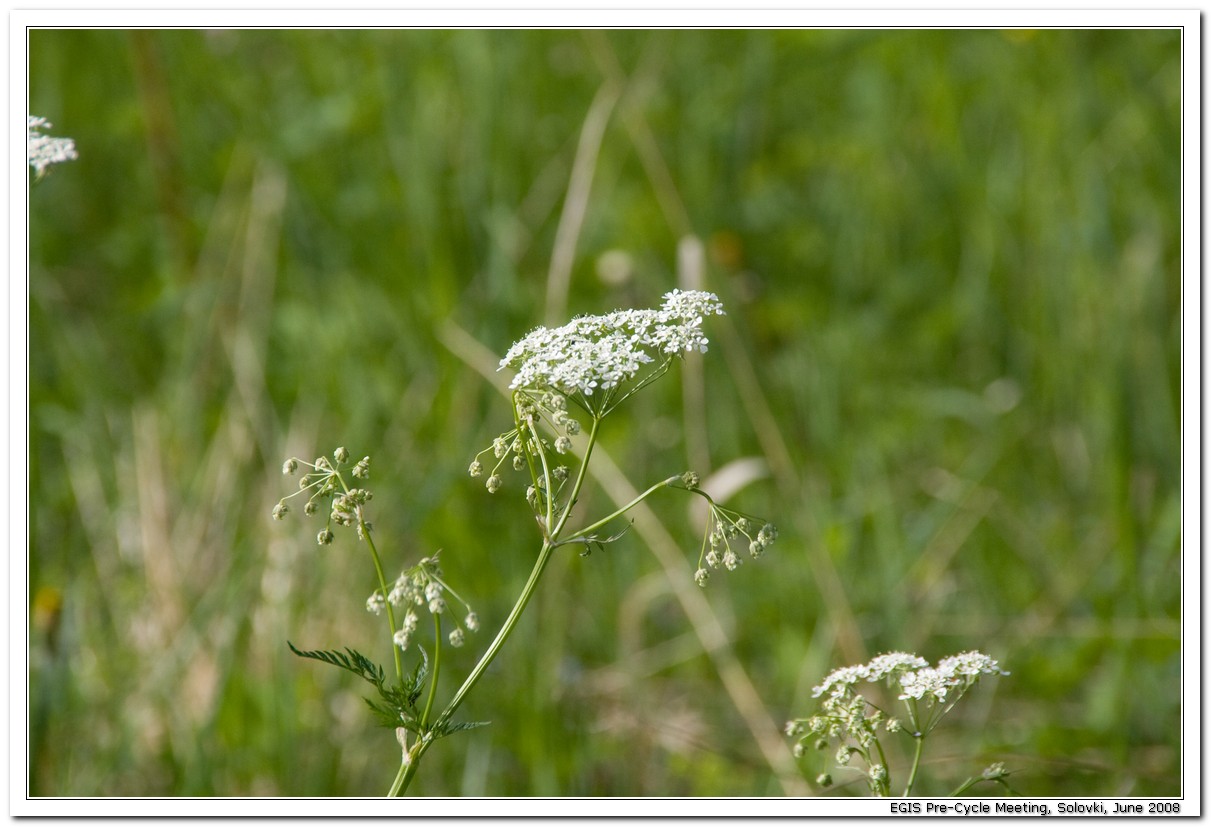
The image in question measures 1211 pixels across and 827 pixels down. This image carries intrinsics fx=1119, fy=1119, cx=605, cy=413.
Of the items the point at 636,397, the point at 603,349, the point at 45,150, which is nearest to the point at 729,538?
the point at 603,349

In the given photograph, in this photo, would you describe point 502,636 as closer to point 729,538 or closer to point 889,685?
point 729,538

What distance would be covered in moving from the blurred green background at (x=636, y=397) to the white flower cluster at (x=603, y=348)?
1515 millimetres

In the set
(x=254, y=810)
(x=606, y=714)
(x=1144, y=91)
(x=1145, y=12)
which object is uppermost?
(x=1144, y=91)

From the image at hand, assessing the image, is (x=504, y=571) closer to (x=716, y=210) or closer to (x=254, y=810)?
(x=254, y=810)

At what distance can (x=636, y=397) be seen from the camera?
4020 mm

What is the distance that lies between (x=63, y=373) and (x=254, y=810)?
2396 millimetres

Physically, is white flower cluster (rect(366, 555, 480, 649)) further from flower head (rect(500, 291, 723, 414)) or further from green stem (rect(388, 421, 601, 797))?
flower head (rect(500, 291, 723, 414))

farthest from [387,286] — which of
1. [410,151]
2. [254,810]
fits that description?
[254,810]

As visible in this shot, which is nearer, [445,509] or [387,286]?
[445,509]

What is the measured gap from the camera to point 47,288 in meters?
3.81

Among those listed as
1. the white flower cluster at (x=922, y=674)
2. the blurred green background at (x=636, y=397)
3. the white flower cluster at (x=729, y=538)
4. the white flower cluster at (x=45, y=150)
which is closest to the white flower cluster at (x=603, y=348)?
the white flower cluster at (x=729, y=538)

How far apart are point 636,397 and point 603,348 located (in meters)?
2.85

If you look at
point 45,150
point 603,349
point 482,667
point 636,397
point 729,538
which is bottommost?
point 482,667

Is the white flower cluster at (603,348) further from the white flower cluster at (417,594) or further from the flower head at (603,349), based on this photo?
the white flower cluster at (417,594)
